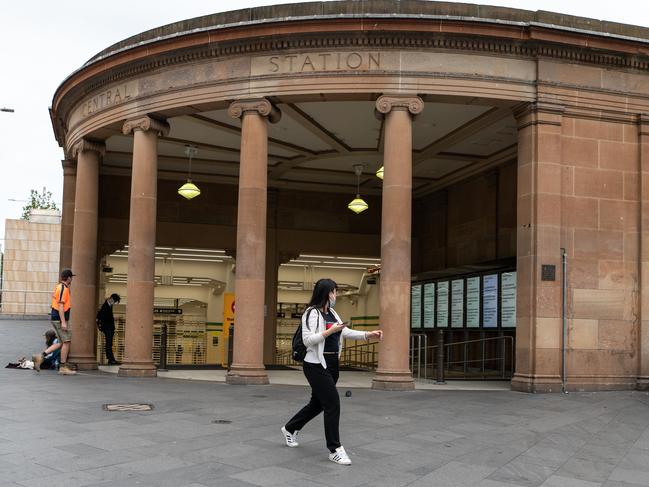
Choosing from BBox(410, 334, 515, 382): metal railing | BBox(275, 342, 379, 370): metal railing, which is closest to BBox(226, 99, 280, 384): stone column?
BBox(410, 334, 515, 382): metal railing

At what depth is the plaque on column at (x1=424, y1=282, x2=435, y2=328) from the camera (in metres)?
21.7

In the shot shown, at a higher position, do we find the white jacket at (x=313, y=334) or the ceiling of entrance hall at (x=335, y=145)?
the ceiling of entrance hall at (x=335, y=145)

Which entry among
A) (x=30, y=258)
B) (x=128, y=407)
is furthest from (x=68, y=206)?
(x=30, y=258)

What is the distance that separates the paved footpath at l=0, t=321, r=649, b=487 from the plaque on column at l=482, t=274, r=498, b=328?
6006mm

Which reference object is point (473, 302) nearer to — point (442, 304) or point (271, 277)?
point (442, 304)

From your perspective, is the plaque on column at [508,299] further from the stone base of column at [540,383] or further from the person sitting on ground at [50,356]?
the person sitting on ground at [50,356]

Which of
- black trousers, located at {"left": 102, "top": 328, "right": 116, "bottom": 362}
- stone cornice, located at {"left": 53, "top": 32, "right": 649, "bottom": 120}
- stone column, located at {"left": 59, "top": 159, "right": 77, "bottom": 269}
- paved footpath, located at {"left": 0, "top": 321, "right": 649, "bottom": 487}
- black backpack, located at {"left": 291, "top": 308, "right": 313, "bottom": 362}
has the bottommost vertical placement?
paved footpath, located at {"left": 0, "top": 321, "right": 649, "bottom": 487}

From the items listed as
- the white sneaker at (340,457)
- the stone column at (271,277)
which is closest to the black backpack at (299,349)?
the white sneaker at (340,457)

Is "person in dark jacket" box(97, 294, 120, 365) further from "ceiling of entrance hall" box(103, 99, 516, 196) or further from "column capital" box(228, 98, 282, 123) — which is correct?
"column capital" box(228, 98, 282, 123)

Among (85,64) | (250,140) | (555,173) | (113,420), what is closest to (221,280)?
(85,64)

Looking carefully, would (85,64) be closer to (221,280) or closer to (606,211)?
(606,211)

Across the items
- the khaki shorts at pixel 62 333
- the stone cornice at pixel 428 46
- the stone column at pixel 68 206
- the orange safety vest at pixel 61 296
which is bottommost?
the khaki shorts at pixel 62 333

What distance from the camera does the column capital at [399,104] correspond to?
1348 cm

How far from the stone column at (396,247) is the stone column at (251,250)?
2240mm
